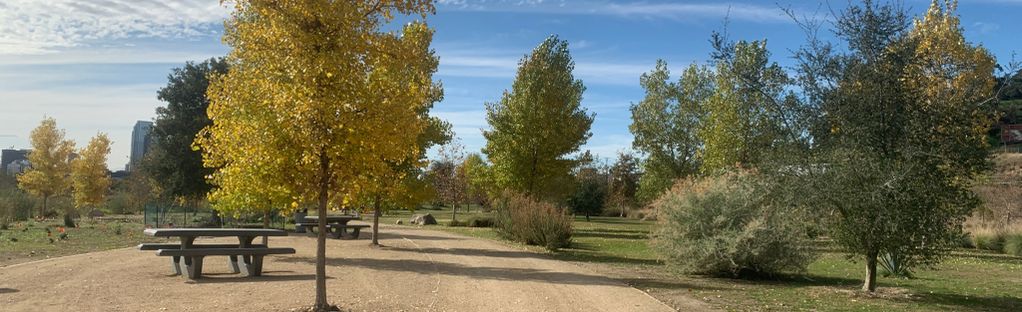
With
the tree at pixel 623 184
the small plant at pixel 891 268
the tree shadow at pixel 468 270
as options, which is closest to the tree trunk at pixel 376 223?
the tree shadow at pixel 468 270

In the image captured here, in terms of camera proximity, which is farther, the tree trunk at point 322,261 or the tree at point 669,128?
the tree at point 669,128

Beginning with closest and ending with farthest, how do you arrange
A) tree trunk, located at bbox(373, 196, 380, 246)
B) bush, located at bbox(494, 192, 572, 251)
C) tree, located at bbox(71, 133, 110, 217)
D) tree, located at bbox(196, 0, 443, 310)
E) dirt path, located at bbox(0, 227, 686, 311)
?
tree, located at bbox(196, 0, 443, 310)
dirt path, located at bbox(0, 227, 686, 311)
bush, located at bbox(494, 192, 572, 251)
tree trunk, located at bbox(373, 196, 380, 246)
tree, located at bbox(71, 133, 110, 217)

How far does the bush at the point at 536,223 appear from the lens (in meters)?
19.7

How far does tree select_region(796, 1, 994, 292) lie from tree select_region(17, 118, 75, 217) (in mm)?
37358

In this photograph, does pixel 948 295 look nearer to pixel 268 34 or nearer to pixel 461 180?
pixel 268 34

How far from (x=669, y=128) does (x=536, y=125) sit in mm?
10342

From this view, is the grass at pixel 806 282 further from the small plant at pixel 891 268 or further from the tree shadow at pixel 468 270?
the tree shadow at pixel 468 270

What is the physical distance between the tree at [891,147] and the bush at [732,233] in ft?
4.52

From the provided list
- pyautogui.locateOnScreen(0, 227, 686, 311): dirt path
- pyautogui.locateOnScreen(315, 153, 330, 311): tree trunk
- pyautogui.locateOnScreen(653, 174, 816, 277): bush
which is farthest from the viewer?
pyautogui.locateOnScreen(653, 174, 816, 277): bush

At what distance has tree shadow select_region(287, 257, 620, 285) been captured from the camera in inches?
480

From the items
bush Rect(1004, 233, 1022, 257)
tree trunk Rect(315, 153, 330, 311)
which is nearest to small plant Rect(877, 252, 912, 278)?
tree trunk Rect(315, 153, 330, 311)

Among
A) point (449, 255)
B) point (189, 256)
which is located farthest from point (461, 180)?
point (189, 256)

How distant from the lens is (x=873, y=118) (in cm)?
1045

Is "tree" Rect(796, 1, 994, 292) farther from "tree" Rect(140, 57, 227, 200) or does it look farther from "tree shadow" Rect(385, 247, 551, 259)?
"tree" Rect(140, 57, 227, 200)
